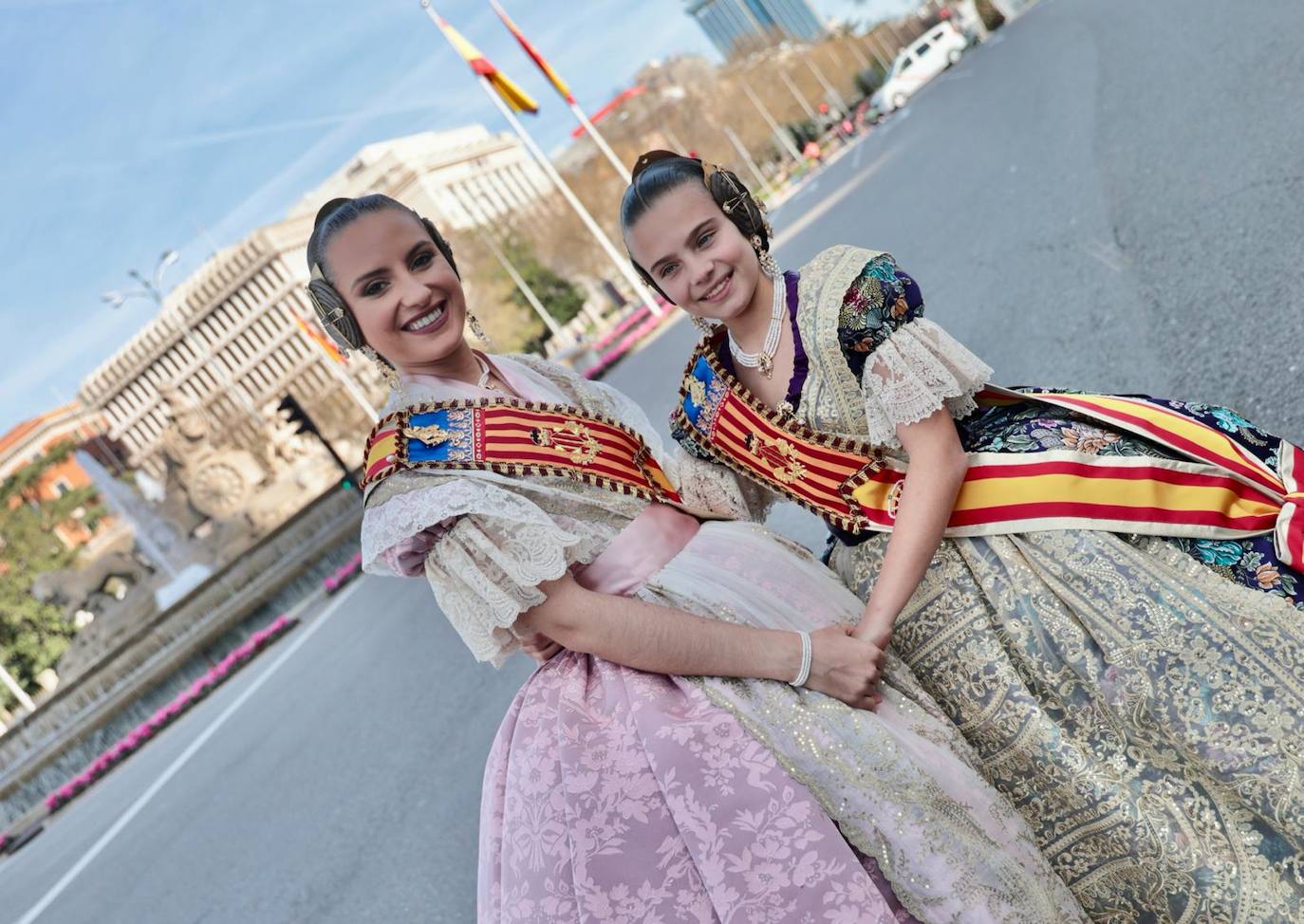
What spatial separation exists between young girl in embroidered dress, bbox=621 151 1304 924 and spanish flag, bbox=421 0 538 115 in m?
22.9

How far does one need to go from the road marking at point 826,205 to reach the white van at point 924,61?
1557cm

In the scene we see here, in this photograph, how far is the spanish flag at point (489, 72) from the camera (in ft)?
74.3

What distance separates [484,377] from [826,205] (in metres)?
13.1

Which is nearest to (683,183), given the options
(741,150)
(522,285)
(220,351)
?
(522,285)

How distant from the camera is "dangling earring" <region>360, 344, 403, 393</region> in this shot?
1919mm

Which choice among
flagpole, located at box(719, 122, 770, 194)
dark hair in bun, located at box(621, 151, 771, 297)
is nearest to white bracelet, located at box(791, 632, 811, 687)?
dark hair in bun, located at box(621, 151, 771, 297)

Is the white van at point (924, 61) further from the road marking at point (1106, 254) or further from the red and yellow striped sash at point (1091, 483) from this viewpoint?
the red and yellow striped sash at point (1091, 483)

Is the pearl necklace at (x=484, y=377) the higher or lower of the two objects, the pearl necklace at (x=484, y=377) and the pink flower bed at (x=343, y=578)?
the higher

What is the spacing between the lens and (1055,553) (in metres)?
1.72

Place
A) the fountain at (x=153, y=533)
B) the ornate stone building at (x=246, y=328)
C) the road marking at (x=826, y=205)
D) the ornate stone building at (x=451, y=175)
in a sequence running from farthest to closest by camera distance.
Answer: the ornate stone building at (x=451, y=175) → the ornate stone building at (x=246, y=328) → the fountain at (x=153, y=533) → the road marking at (x=826, y=205)

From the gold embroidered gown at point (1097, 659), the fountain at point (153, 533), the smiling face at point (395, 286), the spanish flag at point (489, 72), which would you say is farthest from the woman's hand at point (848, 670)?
the fountain at point (153, 533)

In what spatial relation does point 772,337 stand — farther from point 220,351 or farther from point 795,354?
point 220,351

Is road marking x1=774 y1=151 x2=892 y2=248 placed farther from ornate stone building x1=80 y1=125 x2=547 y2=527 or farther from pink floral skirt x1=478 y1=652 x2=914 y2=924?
ornate stone building x1=80 y1=125 x2=547 y2=527

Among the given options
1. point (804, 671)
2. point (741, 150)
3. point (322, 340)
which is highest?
point (741, 150)
